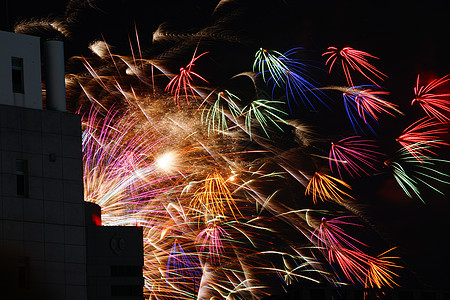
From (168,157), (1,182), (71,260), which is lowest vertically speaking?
(71,260)

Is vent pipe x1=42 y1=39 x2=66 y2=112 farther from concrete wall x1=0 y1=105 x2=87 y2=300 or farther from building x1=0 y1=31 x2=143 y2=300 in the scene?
concrete wall x1=0 y1=105 x2=87 y2=300

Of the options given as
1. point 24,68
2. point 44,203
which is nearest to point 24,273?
point 44,203

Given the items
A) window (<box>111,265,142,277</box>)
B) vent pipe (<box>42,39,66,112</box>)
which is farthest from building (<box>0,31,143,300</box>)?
window (<box>111,265,142,277</box>)

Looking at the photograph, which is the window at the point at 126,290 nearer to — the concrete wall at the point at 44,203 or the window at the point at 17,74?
the concrete wall at the point at 44,203

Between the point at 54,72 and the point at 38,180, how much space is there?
286 inches

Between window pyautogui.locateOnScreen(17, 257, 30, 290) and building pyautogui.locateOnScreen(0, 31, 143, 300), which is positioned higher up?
building pyautogui.locateOnScreen(0, 31, 143, 300)

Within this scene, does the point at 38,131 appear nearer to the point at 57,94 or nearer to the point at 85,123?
the point at 57,94

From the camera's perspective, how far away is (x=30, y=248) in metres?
58.1

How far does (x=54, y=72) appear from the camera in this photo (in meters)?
62.8

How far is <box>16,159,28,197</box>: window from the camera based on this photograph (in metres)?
58.9

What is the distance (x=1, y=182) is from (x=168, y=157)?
24904 millimetres

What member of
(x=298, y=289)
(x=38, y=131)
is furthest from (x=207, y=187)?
(x=298, y=289)

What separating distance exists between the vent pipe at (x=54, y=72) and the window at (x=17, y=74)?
237 cm

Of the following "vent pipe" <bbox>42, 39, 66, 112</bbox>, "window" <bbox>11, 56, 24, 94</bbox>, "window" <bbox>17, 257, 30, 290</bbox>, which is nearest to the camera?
"window" <bbox>17, 257, 30, 290</bbox>
